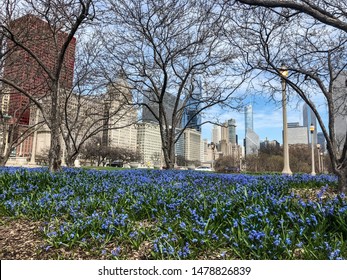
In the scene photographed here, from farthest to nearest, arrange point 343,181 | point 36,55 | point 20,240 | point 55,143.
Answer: point 36,55
point 55,143
point 343,181
point 20,240

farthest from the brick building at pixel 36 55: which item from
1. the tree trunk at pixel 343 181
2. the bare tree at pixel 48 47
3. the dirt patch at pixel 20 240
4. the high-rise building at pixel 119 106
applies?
the tree trunk at pixel 343 181

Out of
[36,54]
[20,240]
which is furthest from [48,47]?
[20,240]

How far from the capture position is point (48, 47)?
1186 cm

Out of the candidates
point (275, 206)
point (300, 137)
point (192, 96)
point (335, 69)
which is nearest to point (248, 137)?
point (300, 137)

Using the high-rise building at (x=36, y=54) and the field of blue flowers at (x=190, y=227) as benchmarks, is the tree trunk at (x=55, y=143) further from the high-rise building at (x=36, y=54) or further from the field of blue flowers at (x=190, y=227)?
the field of blue flowers at (x=190, y=227)

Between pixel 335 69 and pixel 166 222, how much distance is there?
842 cm

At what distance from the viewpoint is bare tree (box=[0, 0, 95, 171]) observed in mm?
8438

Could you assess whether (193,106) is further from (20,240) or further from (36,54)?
(20,240)

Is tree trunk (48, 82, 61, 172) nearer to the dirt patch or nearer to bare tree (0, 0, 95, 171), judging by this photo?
bare tree (0, 0, 95, 171)

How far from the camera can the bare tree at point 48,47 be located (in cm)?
844

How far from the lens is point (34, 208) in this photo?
14.0 ft

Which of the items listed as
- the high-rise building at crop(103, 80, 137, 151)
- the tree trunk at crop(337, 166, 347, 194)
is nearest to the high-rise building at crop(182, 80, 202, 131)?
the high-rise building at crop(103, 80, 137, 151)

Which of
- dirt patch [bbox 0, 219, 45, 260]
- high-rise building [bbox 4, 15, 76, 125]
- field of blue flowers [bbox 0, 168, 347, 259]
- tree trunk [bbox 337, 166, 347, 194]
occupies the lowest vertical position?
dirt patch [bbox 0, 219, 45, 260]

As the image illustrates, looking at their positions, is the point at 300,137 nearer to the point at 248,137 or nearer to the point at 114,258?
the point at 248,137
